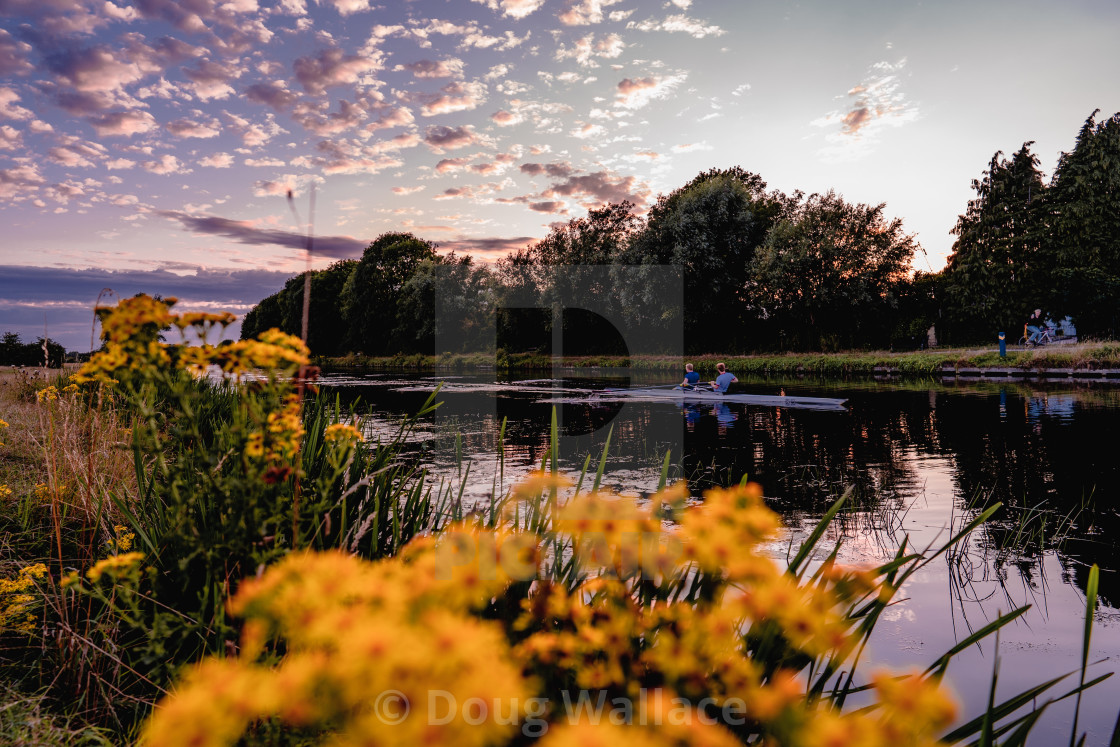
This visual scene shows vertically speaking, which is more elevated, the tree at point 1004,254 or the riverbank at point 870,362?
the tree at point 1004,254

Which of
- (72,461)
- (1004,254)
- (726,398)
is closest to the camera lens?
(72,461)

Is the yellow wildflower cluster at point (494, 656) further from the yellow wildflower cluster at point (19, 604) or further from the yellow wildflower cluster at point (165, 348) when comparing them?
the yellow wildflower cluster at point (19, 604)

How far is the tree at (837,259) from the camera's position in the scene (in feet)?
118

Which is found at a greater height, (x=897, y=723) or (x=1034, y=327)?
(x=1034, y=327)

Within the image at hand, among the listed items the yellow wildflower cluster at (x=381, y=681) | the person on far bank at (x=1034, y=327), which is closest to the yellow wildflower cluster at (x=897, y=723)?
the yellow wildflower cluster at (x=381, y=681)

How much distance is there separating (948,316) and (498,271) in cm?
3581

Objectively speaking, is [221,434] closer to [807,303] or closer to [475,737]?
[475,737]

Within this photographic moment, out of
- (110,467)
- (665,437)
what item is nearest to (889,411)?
(665,437)

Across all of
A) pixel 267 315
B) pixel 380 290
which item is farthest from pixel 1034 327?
pixel 267 315

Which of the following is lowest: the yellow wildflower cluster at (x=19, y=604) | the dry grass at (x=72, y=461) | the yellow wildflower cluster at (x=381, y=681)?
the yellow wildflower cluster at (x=19, y=604)

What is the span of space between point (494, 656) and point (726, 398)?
18.9m

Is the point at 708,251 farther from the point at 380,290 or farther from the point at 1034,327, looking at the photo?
the point at 380,290

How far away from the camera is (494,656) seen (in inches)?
38.0

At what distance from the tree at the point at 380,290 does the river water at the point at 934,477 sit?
1953 inches
